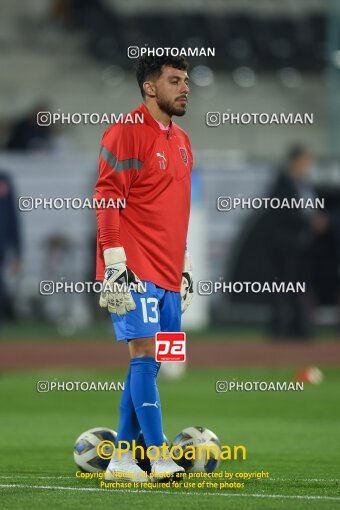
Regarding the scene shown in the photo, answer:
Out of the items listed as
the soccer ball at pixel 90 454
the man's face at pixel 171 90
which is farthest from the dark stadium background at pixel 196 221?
the man's face at pixel 171 90

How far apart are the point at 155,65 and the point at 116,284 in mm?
1327

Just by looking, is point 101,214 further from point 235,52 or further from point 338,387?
point 235,52

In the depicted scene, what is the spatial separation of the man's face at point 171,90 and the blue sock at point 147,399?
1449mm

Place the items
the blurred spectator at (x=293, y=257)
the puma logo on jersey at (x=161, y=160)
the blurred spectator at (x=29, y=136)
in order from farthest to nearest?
1. the blurred spectator at (x=29, y=136)
2. the blurred spectator at (x=293, y=257)
3. the puma logo on jersey at (x=161, y=160)

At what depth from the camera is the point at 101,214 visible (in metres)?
8.06

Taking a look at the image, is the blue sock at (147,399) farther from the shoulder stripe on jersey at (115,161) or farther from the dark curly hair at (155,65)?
the dark curly hair at (155,65)

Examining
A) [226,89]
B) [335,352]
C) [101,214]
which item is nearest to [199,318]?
[335,352]

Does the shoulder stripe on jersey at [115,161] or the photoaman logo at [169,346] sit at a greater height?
the shoulder stripe on jersey at [115,161]

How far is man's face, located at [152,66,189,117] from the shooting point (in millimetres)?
8320

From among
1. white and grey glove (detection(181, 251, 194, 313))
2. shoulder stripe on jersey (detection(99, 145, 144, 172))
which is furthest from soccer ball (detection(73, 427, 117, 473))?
shoulder stripe on jersey (detection(99, 145, 144, 172))

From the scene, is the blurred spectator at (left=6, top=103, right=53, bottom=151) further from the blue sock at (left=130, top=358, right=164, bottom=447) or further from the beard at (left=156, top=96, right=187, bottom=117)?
the blue sock at (left=130, top=358, right=164, bottom=447)

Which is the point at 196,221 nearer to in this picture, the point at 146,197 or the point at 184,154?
the point at 184,154

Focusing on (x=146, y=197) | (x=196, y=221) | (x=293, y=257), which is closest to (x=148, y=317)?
(x=146, y=197)

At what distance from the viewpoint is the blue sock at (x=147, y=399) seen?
8055 mm
